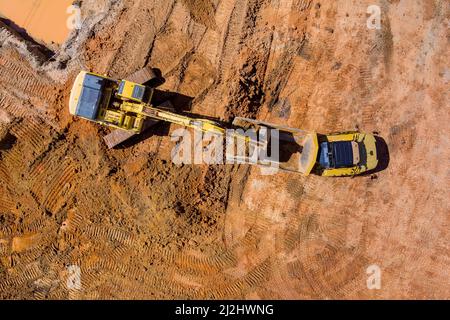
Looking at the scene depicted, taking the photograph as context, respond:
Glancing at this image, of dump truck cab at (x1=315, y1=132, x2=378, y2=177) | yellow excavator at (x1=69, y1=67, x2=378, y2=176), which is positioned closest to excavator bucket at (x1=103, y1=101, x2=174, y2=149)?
yellow excavator at (x1=69, y1=67, x2=378, y2=176)

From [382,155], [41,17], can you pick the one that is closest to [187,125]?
[382,155]

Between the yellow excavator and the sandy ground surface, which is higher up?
the sandy ground surface

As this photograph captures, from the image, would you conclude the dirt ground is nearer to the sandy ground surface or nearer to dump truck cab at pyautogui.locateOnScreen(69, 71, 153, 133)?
dump truck cab at pyautogui.locateOnScreen(69, 71, 153, 133)

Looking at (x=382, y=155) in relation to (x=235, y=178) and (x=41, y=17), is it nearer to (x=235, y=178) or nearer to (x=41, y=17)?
(x=235, y=178)

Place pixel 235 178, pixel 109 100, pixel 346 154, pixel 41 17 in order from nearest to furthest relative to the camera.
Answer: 1. pixel 109 100
2. pixel 346 154
3. pixel 235 178
4. pixel 41 17

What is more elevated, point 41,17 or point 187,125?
point 41,17
